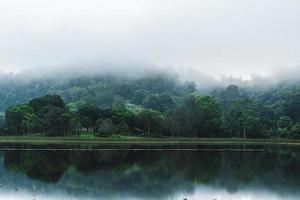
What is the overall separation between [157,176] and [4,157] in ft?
78.5

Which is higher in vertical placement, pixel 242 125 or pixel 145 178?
pixel 242 125

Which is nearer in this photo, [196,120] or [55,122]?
[55,122]

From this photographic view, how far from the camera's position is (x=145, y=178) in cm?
3884

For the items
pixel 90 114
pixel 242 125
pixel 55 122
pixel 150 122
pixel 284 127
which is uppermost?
pixel 90 114

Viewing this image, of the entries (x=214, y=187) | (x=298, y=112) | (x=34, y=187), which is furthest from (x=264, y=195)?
(x=298, y=112)

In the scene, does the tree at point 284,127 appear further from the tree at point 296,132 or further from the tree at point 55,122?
the tree at point 55,122

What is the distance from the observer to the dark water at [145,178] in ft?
104

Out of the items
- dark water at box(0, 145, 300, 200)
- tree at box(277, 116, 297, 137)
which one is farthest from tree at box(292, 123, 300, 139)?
dark water at box(0, 145, 300, 200)

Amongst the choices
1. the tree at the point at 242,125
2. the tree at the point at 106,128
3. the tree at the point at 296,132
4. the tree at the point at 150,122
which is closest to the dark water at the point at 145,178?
the tree at the point at 106,128

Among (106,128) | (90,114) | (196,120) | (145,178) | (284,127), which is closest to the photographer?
(145,178)

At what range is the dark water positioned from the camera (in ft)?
104

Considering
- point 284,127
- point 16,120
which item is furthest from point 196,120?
point 16,120

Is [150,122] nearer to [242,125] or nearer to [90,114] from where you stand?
[90,114]

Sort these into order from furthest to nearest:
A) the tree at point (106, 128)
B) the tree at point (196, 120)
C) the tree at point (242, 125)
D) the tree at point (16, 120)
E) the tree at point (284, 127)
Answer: the tree at point (284, 127) < the tree at point (242, 125) < the tree at point (196, 120) < the tree at point (16, 120) < the tree at point (106, 128)
